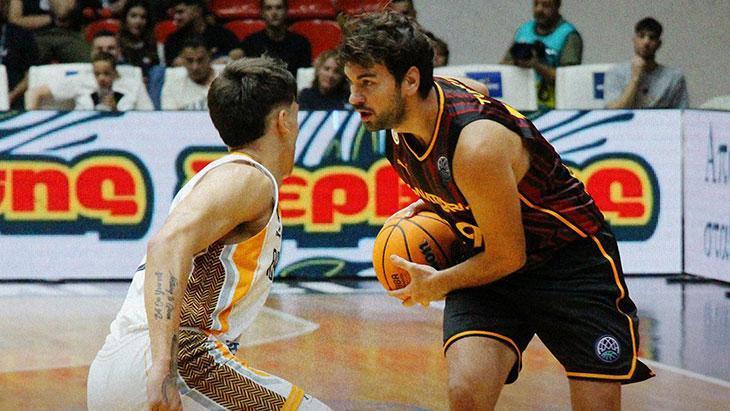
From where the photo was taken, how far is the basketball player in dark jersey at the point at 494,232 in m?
3.69

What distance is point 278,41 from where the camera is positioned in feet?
34.9

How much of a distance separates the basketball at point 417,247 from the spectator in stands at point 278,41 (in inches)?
250

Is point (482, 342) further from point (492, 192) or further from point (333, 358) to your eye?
point (333, 358)

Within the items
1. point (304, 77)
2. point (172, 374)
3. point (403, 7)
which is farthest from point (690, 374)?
point (403, 7)

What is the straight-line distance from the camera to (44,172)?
28.9ft

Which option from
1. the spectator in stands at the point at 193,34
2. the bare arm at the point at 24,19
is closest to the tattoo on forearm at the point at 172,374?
the spectator in stands at the point at 193,34

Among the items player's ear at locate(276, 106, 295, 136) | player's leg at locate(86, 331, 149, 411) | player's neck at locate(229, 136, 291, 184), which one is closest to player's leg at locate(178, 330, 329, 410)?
player's leg at locate(86, 331, 149, 411)

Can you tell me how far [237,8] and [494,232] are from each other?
8732 millimetres

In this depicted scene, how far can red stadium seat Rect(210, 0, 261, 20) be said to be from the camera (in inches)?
472

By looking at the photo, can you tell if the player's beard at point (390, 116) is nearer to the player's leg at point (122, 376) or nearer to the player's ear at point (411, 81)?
the player's ear at point (411, 81)

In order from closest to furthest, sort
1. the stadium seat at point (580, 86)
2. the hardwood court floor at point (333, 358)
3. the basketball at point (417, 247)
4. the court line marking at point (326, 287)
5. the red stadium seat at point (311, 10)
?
the basketball at point (417, 247) < the hardwood court floor at point (333, 358) < the court line marking at point (326, 287) < the stadium seat at point (580, 86) < the red stadium seat at point (311, 10)

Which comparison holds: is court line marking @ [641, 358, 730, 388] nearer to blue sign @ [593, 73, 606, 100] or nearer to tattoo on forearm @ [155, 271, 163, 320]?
tattoo on forearm @ [155, 271, 163, 320]

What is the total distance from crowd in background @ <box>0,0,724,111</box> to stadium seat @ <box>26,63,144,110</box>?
26 mm

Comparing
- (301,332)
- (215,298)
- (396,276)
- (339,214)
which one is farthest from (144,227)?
(215,298)
